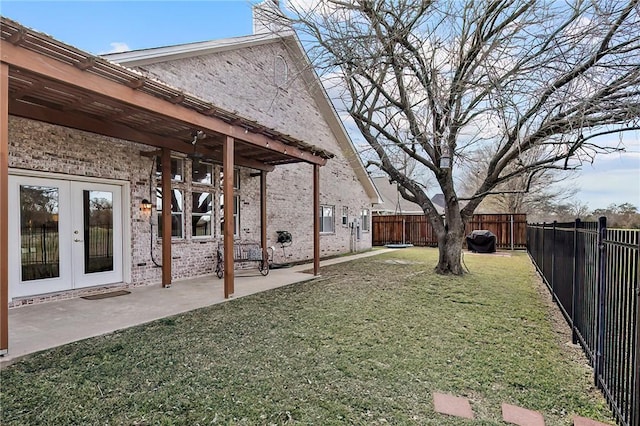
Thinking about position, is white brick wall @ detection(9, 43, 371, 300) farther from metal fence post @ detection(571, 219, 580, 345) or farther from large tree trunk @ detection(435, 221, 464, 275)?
metal fence post @ detection(571, 219, 580, 345)

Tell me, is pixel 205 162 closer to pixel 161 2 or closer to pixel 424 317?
pixel 161 2

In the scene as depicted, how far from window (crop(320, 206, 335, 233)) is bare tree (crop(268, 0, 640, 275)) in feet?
22.5

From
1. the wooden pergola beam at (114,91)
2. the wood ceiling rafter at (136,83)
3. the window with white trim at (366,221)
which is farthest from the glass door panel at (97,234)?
the window with white trim at (366,221)

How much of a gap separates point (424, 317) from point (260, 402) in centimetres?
342

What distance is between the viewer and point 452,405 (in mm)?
2943

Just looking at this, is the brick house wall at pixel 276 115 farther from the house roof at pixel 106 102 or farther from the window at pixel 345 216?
the house roof at pixel 106 102

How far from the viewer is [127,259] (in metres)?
7.20

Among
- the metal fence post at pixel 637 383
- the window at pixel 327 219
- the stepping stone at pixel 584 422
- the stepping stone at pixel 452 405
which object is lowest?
the stepping stone at pixel 584 422

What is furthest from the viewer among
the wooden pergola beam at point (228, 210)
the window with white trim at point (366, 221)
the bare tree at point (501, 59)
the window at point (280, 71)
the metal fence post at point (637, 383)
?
the window with white trim at point (366, 221)

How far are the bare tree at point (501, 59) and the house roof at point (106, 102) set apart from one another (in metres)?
2.20

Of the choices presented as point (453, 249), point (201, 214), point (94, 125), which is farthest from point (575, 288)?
point (94, 125)

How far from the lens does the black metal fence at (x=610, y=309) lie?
2.65m

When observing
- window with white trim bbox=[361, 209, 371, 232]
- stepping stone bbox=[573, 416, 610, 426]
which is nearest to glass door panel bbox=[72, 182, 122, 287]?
stepping stone bbox=[573, 416, 610, 426]

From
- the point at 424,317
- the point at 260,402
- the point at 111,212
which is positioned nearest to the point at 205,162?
the point at 111,212
